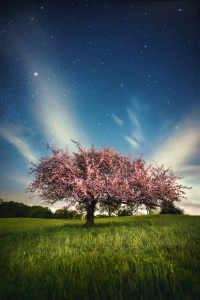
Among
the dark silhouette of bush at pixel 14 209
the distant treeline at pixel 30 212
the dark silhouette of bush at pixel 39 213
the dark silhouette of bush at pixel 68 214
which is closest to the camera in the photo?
the dark silhouette of bush at pixel 68 214

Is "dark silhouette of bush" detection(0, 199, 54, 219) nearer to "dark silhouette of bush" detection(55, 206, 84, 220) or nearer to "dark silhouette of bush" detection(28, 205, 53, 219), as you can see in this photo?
"dark silhouette of bush" detection(28, 205, 53, 219)

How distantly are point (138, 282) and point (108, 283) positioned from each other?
0.67 meters

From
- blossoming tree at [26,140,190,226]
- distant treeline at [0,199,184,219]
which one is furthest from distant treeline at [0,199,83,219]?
blossoming tree at [26,140,190,226]

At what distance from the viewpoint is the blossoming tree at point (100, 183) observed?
12.8 m

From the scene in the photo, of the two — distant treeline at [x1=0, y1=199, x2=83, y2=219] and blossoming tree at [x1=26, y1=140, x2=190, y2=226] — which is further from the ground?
blossoming tree at [x1=26, y1=140, x2=190, y2=226]

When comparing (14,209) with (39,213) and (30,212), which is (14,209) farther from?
(39,213)

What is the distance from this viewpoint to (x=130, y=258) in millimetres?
4754

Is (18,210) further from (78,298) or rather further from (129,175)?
(78,298)

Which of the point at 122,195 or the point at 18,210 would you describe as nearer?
the point at 122,195

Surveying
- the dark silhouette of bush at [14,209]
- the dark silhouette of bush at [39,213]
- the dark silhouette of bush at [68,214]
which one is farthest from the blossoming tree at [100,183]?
the dark silhouette of bush at [14,209]

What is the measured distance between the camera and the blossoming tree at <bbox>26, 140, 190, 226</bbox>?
42.0 feet

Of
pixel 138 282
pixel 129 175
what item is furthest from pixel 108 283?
pixel 129 175

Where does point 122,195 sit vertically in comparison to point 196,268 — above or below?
above

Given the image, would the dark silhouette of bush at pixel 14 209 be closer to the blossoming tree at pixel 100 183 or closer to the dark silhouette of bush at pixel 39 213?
the dark silhouette of bush at pixel 39 213
